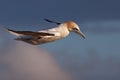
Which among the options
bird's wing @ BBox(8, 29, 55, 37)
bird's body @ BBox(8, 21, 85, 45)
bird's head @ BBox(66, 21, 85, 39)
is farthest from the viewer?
bird's head @ BBox(66, 21, 85, 39)

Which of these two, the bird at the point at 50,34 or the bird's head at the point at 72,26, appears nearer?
the bird at the point at 50,34

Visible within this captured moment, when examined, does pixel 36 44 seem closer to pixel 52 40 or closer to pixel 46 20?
pixel 52 40

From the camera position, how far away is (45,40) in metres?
7.89

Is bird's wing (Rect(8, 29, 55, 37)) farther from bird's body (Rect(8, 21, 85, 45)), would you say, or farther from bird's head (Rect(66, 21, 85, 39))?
bird's head (Rect(66, 21, 85, 39))

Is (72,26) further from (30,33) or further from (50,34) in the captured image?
(30,33)

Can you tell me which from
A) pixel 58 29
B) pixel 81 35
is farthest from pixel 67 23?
pixel 81 35

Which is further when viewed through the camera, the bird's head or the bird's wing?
the bird's head

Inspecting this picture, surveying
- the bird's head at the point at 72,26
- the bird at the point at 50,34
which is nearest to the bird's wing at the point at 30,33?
the bird at the point at 50,34

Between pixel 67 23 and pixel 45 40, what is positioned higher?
pixel 67 23

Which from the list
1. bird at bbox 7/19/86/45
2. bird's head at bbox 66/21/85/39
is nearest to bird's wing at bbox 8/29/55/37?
bird at bbox 7/19/86/45

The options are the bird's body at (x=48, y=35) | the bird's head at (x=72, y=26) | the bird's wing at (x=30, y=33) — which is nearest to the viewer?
the bird's wing at (x=30, y=33)

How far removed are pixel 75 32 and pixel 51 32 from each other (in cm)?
81

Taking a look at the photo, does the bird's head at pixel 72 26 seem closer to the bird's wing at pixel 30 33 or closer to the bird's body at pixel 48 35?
the bird's body at pixel 48 35

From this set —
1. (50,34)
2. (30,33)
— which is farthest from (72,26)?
(30,33)
